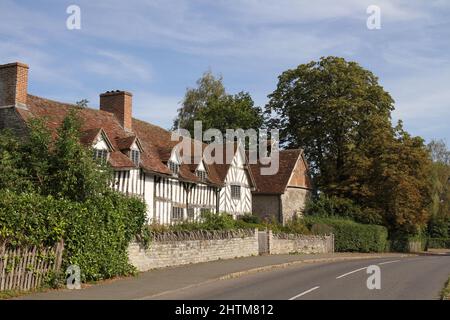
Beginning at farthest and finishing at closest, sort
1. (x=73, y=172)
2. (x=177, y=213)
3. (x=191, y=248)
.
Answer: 1. (x=177, y=213)
2. (x=191, y=248)
3. (x=73, y=172)

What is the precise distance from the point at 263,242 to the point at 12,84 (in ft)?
50.7

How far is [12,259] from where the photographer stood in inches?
542

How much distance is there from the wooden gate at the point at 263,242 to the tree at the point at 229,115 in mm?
23198

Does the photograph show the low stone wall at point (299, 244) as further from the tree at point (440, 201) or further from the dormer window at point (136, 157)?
the tree at point (440, 201)

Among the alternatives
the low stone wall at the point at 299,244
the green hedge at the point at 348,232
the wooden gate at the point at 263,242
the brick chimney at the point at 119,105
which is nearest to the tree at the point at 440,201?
the green hedge at the point at 348,232

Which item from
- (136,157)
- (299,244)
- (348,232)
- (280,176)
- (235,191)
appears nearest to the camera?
(136,157)

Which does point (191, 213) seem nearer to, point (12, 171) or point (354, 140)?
point (12, 171)

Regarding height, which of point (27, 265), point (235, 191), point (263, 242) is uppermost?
point (235, 191)

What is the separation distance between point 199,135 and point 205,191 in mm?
17780

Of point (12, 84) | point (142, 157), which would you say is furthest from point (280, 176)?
point (12, 84)

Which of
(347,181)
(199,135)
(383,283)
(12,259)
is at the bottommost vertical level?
(383,283)

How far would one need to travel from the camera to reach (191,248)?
77.1 feet
